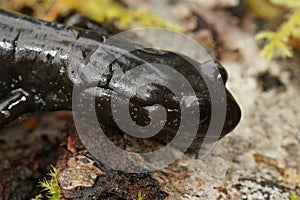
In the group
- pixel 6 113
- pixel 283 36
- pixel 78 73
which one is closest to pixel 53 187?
pixel 78 73

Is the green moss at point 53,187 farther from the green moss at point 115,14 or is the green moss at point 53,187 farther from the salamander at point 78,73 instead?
the green moss at point 115,14

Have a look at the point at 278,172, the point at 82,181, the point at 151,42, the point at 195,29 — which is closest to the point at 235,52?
the point at 195,29

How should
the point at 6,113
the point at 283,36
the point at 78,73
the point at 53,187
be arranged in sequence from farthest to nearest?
the point at 283,36 < the point at 6,113 < the point at 78,73 < the point at 53,187

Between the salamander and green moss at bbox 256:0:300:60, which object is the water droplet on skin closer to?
the salamander

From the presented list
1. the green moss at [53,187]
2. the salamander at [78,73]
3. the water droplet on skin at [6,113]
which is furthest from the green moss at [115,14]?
the green moss at [53,187]

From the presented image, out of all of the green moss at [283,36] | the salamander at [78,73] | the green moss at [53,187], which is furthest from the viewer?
the green moss at [283,36]

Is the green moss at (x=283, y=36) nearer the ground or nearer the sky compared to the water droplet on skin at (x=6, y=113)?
nearer the sky

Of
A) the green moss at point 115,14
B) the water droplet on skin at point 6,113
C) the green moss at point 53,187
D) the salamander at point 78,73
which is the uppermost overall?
the green moss at point 115,14

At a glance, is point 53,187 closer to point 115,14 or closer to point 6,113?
point 6,113

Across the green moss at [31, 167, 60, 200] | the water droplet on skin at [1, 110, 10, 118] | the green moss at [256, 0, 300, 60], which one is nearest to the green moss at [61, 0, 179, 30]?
the green moss at [256, 0, 300, 60]
